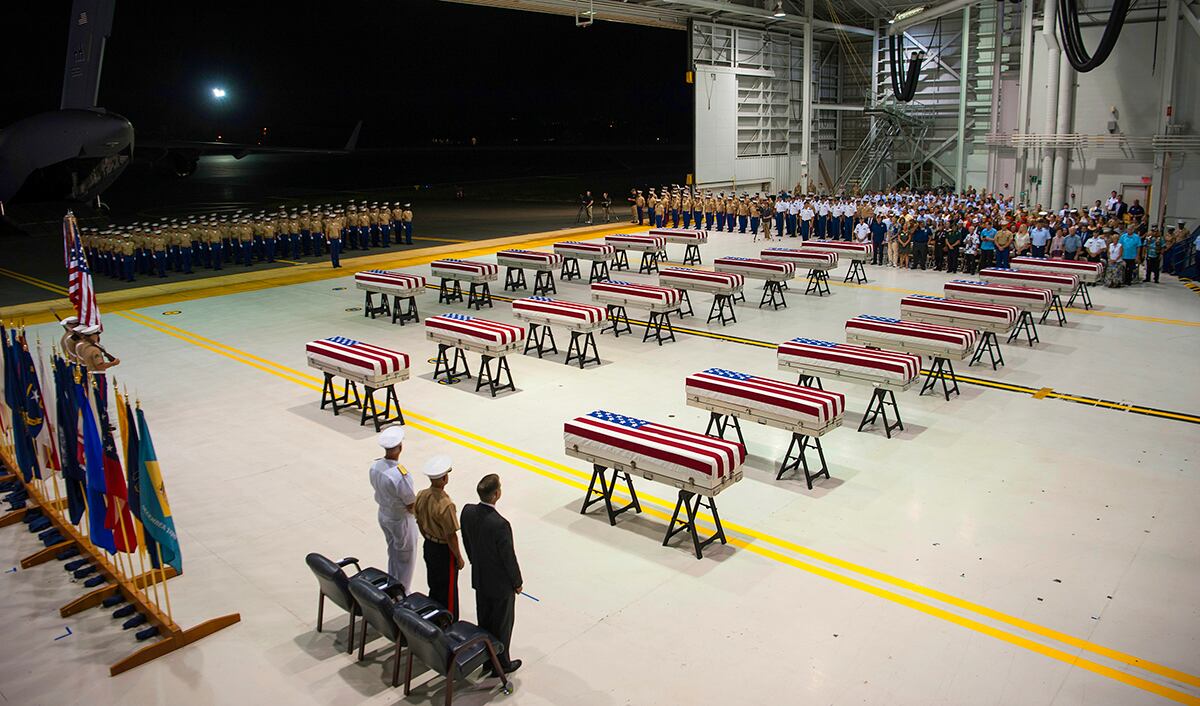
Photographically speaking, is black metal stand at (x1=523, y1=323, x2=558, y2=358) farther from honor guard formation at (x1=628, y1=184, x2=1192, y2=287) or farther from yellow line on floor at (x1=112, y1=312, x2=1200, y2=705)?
honor guard formation at (x1=628, y1=184, x2=1192, y2=287)

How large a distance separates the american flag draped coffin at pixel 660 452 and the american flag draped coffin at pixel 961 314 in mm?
7851

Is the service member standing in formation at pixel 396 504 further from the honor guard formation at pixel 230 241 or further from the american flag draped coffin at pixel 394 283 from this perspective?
the honor guard formation at pixel 230 241

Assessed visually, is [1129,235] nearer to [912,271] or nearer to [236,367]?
[912,271]

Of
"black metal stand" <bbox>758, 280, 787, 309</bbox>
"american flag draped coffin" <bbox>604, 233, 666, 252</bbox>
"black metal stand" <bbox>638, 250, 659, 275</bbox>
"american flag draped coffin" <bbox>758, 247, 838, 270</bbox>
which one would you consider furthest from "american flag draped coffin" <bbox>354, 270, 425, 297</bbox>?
"american flag draped coffin" <bbox>758, 247, 838, 270</bbox>

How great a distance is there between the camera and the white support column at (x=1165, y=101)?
25516 mm

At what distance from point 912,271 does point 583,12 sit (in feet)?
53.6

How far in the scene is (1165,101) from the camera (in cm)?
2612

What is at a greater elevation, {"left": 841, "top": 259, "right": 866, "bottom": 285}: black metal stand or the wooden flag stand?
{"left": 841, "top": 259, "right": 866, "bottom": 285}: black metal stand

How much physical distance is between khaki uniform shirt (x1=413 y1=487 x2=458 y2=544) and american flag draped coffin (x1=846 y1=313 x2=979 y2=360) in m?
8.91

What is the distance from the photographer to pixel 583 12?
3206 cm

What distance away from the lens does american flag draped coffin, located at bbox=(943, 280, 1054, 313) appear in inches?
615

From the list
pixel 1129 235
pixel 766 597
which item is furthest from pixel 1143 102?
pixel 766 597

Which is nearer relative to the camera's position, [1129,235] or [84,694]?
[84,694]

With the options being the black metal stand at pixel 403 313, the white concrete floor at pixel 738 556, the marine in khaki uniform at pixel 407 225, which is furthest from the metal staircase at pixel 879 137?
the white concrete floor at pixel 738 556
